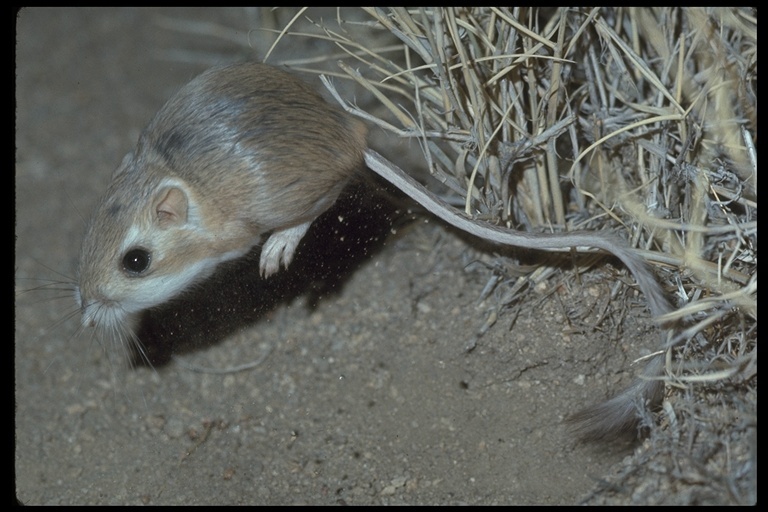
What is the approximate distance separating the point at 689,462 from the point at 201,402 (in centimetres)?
129

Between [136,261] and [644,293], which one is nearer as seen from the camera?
[644,293]

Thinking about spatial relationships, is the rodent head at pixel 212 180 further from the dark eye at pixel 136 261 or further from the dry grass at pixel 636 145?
the dry grass at pixel 636 145

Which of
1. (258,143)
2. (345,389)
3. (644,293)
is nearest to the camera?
(644,293)

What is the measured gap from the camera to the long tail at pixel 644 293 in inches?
67.0

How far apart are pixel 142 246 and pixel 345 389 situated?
0.69 m

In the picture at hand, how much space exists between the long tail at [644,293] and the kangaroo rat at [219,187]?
2cm

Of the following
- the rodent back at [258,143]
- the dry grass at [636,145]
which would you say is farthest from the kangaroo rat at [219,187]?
the dry grass at [636,145]

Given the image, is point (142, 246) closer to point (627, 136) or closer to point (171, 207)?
point (171, 207)

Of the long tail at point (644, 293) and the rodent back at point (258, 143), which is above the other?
the rodent back at point (258, 143)

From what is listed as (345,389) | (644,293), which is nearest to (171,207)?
(345,389)

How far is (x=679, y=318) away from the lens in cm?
173

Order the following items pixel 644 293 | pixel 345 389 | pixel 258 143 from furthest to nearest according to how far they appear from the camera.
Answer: pixel 345 389
pixel 258 143
pixel 644 293

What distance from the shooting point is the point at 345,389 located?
2.16 metres

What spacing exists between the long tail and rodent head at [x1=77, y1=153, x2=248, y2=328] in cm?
68
